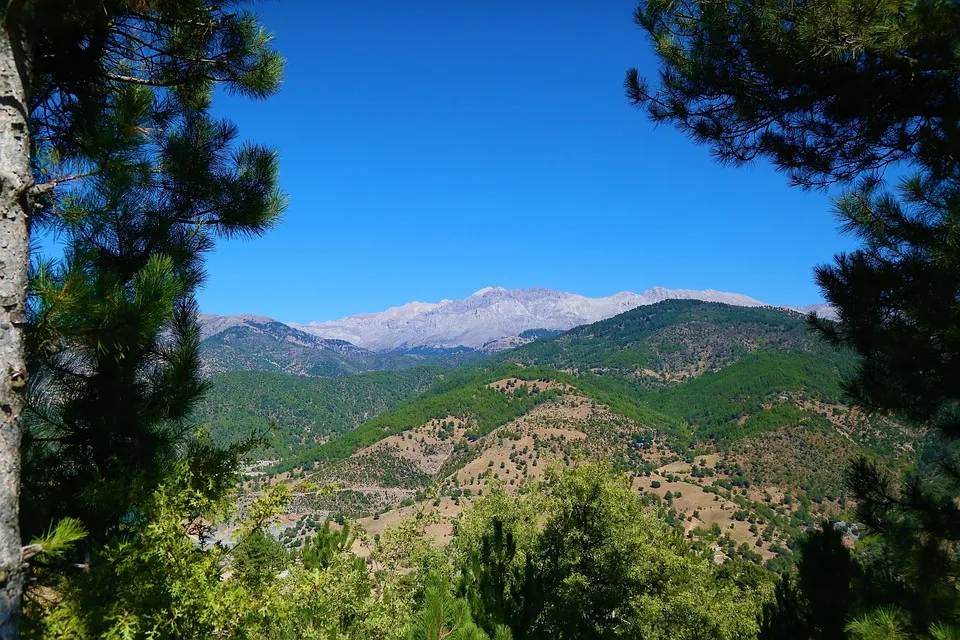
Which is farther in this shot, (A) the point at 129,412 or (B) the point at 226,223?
(B) the point at 226,223

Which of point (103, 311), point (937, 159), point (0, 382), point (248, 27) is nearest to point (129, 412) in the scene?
point (103, 311)

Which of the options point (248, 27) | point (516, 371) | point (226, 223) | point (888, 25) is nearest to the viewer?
point (888, 25)

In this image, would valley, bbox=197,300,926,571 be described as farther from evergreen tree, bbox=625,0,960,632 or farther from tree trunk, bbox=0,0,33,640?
tree trunk, bbox=0,0,33,640

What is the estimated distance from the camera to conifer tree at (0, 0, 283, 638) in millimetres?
2592

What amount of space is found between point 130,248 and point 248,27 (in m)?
2.27

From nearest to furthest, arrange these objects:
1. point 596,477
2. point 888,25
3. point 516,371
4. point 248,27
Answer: point 888,25 < point 248,27 < point 596,477 < point 516,371

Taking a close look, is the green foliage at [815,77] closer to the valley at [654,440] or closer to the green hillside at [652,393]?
the valley at [654,440]

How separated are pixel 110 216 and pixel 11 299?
5.50ft

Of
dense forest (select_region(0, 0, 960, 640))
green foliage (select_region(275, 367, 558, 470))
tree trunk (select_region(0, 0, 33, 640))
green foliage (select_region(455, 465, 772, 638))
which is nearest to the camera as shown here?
tree trunk (select_region(0, 0, 33, 640))

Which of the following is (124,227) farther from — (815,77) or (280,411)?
(280,411)

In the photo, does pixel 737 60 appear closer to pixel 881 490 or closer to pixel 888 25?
pixel 888 25

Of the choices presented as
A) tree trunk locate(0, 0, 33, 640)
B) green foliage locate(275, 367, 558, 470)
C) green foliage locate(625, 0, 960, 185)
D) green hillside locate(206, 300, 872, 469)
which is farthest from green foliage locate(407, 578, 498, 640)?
green foliage locate(275, 367, 558, 470)

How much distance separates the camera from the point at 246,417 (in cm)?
16250

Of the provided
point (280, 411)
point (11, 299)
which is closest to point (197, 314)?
point (11, 299)
